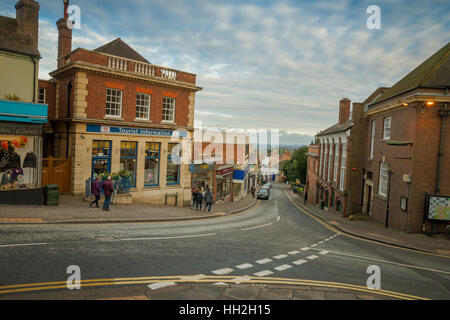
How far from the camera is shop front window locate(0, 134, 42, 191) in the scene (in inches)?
590

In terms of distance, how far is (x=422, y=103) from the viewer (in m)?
16.9

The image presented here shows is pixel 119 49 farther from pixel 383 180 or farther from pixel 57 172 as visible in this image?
pixel 383 180

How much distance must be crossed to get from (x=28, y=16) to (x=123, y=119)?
25.2 ft

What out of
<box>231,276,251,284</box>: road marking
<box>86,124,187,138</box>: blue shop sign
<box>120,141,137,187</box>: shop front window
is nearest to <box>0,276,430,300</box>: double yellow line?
<box>231,276,251,284</box>: road marking

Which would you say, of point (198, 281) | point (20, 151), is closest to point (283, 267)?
point (198, 281)

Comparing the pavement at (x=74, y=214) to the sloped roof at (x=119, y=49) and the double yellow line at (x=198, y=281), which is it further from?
the sloped roof at (x=119, y=49)

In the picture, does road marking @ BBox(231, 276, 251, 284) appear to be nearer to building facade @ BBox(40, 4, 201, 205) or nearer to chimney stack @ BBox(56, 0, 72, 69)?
building facade @ BBox(40, 4, 201, 205)

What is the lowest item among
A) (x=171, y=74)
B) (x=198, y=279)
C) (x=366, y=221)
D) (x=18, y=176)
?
(x=366, y=221)

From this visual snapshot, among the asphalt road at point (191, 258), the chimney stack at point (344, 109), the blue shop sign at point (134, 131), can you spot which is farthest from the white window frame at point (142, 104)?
the chimney stack at point (344, 109)

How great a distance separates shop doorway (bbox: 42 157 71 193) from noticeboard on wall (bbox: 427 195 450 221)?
Result: 20921 millimetres

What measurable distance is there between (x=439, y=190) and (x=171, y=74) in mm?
19137
